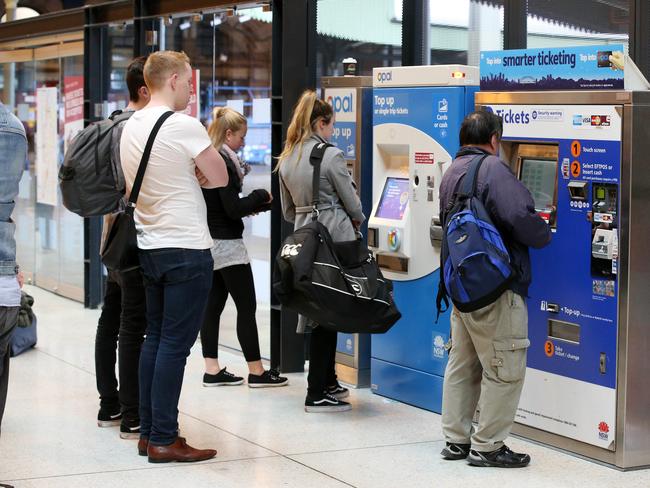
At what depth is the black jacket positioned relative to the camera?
20.5ft

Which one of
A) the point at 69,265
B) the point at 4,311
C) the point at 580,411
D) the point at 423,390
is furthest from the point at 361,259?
the point at 69,265

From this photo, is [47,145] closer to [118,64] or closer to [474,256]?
[118,64]

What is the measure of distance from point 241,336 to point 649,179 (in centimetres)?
270

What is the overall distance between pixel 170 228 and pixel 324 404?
166cm

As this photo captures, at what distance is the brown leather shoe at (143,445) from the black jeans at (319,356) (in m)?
1.14

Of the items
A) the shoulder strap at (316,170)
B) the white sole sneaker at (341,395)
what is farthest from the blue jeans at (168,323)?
the white sole sneaker at (341,395)

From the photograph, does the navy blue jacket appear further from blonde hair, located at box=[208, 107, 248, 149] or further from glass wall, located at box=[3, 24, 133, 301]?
glass wall, located at box=[3, 24, 133, 301]

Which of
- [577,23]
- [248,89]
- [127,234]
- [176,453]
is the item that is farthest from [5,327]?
[248,89]

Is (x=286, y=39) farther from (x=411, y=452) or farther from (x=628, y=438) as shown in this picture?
(x=628, y=438)

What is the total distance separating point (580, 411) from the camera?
16.4 ft

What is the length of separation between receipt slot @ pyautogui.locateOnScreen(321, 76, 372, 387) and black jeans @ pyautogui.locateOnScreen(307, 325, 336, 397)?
0.58 meters

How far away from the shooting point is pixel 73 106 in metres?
9.91

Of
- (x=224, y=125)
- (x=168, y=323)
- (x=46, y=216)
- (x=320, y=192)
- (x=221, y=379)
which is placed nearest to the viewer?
(x=168, y=323)

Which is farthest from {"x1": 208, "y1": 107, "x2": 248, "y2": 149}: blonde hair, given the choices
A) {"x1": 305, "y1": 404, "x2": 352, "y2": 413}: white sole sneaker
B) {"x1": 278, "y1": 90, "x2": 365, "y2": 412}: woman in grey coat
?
{"x1": 305, "y1": 404, "x2": 352, "y2": 413}: white sole sneaker
